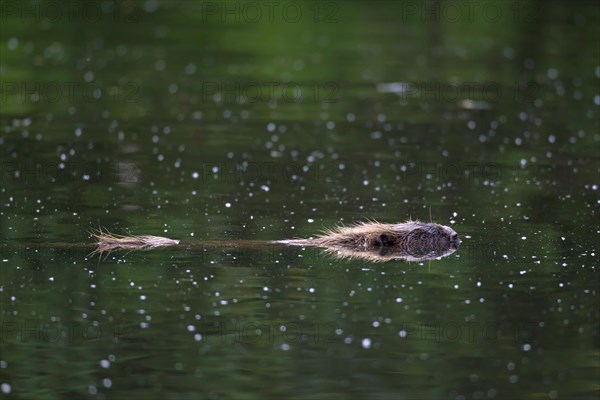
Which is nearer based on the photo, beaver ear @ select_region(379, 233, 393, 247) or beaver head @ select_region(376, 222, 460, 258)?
beaver head @ select_region(376, 222, 460, 258)

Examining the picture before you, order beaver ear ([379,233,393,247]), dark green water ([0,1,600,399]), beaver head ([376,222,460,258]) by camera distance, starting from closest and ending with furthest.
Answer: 1. dark green water ([0,1,600,399])
2. beaver head ([376,222,460,258])
3. beaver ear ([379,233,393,247])

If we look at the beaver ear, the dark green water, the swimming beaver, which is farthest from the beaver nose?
the beaver ear

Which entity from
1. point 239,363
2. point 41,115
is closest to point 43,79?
point 41,115

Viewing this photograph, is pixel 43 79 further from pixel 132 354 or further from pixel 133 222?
pixel 132 354

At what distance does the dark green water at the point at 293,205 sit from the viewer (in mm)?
9516

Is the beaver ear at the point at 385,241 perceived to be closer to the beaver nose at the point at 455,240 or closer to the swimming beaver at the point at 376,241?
the swimming beaver at the point at 376,241

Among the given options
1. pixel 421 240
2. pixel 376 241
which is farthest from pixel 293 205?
pixel 421 240

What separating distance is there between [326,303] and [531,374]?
2.22 metres

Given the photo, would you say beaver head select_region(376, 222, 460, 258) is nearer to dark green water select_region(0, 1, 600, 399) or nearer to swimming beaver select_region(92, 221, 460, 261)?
swimming beaver select_region(92, 221, 460, 261)

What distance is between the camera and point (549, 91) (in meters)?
23.1

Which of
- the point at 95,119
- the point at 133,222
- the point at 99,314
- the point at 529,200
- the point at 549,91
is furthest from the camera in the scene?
the point at 549,91

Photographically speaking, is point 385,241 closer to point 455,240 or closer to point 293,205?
point 455,240

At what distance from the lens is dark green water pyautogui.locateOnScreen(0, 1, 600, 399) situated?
31.2 ft

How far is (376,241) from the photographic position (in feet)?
42.6
